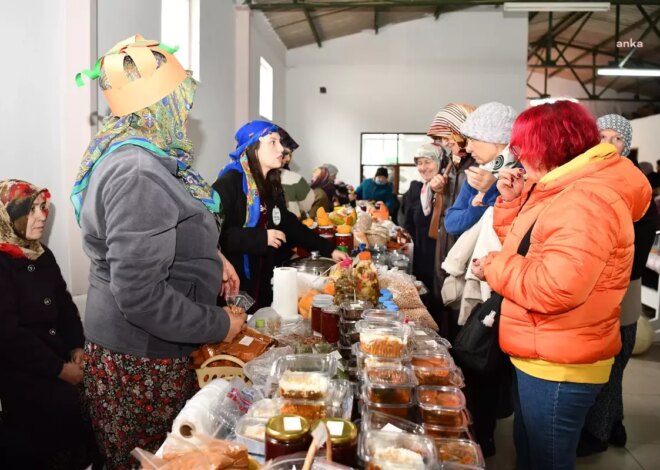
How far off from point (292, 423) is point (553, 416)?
102 centimetres

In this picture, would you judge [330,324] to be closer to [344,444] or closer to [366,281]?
[366,281]

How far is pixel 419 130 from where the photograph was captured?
11.0 metres

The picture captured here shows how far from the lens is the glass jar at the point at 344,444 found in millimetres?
913

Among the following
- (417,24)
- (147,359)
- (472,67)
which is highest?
(417,24)

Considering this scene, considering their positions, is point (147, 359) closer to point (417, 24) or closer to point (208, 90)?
point (208, 90)

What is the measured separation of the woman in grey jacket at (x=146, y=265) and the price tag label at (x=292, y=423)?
1.82ft

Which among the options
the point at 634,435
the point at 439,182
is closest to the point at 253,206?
the point at 439,182

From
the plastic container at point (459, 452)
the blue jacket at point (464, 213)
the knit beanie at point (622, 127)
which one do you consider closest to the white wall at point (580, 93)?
the knit beanie at point (622, 127)

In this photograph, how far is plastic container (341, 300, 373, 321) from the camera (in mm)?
1708

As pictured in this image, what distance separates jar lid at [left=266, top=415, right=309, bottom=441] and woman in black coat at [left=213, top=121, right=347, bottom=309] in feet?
5.04

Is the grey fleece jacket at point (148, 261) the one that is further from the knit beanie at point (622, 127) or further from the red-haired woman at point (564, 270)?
the knit beanie at point (622, 127)

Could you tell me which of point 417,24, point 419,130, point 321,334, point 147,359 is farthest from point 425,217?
point 417,24

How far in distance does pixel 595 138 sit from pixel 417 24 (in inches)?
399

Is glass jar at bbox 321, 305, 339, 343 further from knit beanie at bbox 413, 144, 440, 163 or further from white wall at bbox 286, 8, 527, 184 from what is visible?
white wall at bbox 286, 8, 527, 184
